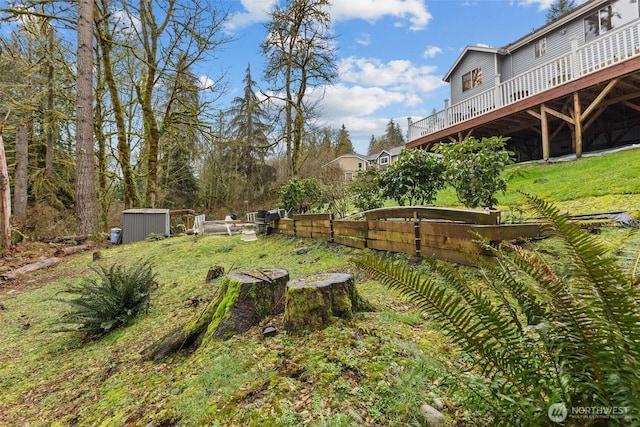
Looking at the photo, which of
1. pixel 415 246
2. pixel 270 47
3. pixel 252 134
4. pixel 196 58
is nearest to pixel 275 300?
pixel 415 246

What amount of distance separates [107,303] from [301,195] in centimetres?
400

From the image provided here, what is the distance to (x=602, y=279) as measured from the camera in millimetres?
674

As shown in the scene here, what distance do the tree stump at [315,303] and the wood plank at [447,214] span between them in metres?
1.33

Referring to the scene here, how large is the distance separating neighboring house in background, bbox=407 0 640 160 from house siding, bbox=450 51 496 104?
0.04m

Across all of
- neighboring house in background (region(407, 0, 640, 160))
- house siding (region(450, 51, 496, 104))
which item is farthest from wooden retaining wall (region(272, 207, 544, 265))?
house siding (region(450, 51, 496, 104))

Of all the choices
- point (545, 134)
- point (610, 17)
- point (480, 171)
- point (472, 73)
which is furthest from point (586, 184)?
point (472, 73)

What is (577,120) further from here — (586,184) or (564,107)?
(586,184)

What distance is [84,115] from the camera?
25.2 feet

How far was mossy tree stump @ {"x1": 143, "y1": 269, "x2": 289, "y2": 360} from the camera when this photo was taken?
200 centimetres

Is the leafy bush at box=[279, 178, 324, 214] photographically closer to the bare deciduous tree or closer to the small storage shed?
the bare deciduous tree

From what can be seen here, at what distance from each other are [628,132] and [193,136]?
13681 mm

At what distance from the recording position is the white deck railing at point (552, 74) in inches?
253

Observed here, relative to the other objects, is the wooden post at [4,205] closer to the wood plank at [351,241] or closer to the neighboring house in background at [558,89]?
the wood plank at [351,241]

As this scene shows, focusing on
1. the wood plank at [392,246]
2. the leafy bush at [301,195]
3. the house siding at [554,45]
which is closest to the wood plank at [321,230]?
the wood plank at [392,246]
